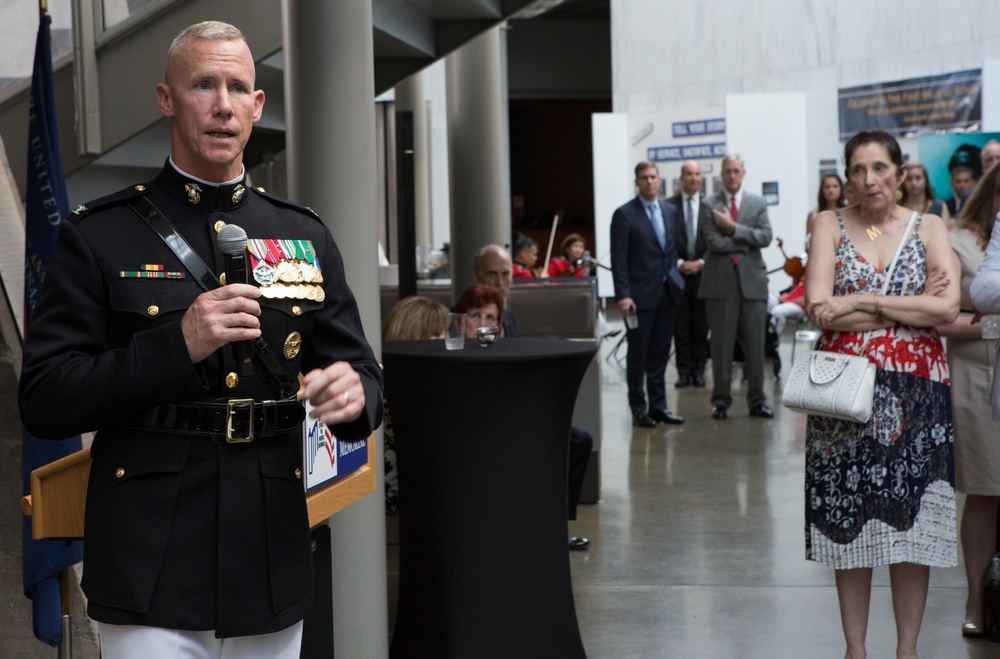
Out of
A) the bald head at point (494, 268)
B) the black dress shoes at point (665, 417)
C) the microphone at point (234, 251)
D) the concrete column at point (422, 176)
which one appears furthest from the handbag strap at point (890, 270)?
the concrete column at point (422, 176)

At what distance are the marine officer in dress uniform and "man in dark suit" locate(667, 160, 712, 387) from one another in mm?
7337

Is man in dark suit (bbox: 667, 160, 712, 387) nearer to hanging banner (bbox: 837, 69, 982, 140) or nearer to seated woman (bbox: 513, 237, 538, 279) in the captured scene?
seated woman (bbox: 513, 237, 538, 279)

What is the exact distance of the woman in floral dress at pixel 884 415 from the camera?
11.5ft

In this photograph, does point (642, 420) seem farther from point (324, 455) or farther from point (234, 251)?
point (234, 251)

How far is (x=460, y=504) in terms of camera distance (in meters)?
3.49

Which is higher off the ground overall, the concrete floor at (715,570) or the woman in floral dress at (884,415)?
the woman in floral dress at (884,415)

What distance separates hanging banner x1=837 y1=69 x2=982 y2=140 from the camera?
13320mm

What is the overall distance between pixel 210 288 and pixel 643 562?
3.74 meters

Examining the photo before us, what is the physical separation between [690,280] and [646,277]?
1.95 m

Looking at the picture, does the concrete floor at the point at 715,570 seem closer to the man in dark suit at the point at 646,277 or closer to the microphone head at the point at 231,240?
the man in dark suit at the point at 646,277

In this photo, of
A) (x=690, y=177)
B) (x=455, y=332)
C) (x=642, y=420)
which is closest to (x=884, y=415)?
(x=455, y=332)

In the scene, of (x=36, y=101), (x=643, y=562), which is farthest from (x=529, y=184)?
(x=36, y=101)

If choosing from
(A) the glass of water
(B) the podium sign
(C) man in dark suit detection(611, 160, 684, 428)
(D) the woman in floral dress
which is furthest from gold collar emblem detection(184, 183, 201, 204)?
(C) man in dark suit detection(611, 160, 684, 428)

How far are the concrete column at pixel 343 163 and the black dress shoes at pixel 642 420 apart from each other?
523 centimetres
